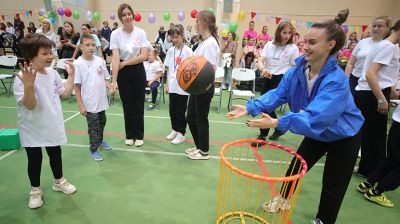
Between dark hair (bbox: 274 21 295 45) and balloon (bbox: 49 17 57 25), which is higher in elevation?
balloon (bbox: 49 17 57 25)

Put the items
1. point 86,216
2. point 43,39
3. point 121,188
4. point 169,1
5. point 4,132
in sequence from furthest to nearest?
point 169,1, point 4,132, point 121,188, point 86,216, point 43,39

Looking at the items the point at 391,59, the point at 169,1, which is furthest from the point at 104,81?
the point at 169,1

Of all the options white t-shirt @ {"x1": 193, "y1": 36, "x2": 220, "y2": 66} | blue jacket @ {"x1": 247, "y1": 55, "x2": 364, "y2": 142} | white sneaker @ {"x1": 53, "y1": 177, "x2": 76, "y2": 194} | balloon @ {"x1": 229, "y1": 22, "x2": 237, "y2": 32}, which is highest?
balloon @ {"x1": 229, "y1": 22, "x2": 237, "y2": 32}

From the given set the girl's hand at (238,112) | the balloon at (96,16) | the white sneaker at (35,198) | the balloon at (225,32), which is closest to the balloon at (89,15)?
the balloon at (96,16)

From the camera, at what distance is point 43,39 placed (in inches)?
87.4

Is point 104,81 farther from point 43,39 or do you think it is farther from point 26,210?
point 26,210

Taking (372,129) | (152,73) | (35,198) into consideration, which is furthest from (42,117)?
(152,73)

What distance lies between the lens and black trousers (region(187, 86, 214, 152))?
330 centimetres

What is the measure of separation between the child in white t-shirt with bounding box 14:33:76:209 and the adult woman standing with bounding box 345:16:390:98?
11.0ft

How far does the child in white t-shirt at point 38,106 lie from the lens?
215 centimetres

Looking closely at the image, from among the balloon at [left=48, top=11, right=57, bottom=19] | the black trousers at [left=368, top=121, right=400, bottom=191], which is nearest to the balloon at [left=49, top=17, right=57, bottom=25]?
the balloon at [left=48, top=11, right=57, bottom=19]

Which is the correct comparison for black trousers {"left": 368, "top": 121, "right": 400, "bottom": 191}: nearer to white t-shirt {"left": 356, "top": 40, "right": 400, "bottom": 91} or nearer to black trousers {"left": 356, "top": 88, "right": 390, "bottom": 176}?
black trousers {"left": 356, "top": 88, "right": 390, "bottom": 176}

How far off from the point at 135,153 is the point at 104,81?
44.6 inches

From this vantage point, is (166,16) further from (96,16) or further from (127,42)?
(127,42)
